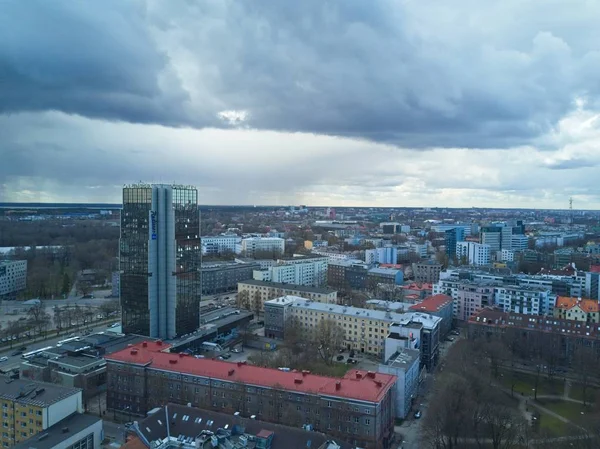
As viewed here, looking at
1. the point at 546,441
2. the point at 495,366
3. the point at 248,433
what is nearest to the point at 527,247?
the point at 495,366

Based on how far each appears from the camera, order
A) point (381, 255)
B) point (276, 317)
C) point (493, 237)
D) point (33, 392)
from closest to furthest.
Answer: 1. point (33, 392)
2. point (276, 317)
3. point (381, 255)
4. point (493, 237)

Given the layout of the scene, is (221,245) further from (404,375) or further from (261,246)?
(404,375)

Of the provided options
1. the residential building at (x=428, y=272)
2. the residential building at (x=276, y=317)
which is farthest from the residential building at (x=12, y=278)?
the residential building at (x=428, y=272)

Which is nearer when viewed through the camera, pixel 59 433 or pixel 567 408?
pixel 59 433

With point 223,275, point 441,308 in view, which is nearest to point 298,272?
point 223,275

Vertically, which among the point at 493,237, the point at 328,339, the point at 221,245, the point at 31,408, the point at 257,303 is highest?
the point at 493,237

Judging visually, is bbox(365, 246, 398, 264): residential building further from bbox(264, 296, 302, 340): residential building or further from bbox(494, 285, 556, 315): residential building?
bbox(264, 296, 302, 340): residential building

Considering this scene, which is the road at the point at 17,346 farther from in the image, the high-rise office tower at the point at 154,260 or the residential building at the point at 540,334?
the residential building at the point at 540,334
